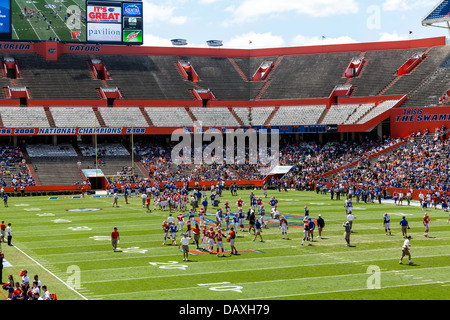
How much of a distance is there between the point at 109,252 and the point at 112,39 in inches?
2010

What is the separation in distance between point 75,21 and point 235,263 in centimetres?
5476

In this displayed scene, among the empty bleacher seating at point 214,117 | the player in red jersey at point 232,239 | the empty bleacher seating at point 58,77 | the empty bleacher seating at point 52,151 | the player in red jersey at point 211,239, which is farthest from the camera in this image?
the empty bleacher seating at point 214,117

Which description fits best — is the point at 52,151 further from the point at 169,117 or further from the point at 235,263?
the point at 235,263

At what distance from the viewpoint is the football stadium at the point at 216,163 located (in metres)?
21.4

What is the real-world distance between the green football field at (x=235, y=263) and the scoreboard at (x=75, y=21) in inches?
1545

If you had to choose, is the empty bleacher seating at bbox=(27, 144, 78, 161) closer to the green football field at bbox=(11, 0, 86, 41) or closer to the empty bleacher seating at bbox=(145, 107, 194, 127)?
the empty bleacher seating at bbox=(145, 107, 194, 127)

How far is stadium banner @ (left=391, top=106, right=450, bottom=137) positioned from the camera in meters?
55.6

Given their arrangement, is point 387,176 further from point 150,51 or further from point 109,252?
point 150,51

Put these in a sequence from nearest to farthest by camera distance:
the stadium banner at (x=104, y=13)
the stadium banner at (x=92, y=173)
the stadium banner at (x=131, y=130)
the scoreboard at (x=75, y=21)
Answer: the stadium banner at (x=92, y=173), the stadium banner at (x=131, y=130), the scoreboard at (x=75, y=21), the stadium banner at (x=104, y=13)

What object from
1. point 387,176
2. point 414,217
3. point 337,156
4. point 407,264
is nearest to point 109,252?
point 407,264

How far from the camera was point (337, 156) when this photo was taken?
6056cm

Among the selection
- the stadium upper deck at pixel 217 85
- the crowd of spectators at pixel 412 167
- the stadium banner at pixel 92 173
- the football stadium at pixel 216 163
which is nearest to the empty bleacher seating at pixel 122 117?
the stadium upper deck at pixel 217 85

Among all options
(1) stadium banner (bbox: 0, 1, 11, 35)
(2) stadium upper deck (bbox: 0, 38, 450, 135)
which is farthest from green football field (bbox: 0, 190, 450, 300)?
(1) stadium banner (bbox: 0, 1, 11, 35)

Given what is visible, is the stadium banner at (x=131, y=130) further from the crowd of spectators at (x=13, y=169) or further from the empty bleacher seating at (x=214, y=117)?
the empty bleacher seating at (x=214, y=117)
